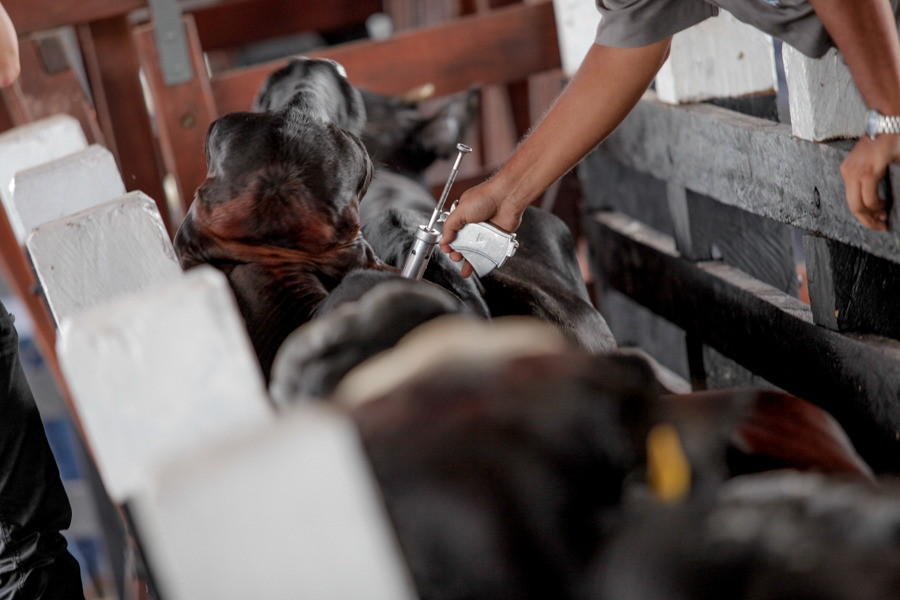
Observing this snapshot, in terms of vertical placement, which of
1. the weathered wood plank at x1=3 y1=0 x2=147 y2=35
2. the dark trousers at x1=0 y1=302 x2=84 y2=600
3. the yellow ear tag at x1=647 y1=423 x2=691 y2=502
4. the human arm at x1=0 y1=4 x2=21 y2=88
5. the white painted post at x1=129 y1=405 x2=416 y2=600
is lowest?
the dark trousers at x1=0 y1=302 x2=84 y2=600

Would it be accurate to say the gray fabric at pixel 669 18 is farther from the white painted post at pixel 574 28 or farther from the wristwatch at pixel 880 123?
the white painted post at pixel 574 28

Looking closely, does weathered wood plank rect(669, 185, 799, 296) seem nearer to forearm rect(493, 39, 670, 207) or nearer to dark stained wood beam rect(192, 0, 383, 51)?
forearm rect(493, 39, 670, 207)

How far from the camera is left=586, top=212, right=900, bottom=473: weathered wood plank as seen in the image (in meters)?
1.85

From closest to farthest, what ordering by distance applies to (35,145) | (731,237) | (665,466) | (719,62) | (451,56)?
(665,466) → (35,145) → (719,62) → (731,237) → (451,56)

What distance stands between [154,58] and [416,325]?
2595 millimetres

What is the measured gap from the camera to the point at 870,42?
1560 mm

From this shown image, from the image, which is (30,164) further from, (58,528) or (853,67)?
(853,67)

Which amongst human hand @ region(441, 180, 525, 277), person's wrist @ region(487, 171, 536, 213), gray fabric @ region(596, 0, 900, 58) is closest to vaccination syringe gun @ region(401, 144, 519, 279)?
human hand @ region(441, 180, 525, 277)

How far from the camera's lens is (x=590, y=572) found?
0.82 meters

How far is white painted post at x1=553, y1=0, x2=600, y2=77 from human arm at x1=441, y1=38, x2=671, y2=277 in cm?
115

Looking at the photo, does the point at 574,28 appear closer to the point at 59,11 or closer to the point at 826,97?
the point at 826,97

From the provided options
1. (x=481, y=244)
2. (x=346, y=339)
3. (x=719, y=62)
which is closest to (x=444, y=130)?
(x=719, y=62)

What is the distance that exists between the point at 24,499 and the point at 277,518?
1.72 m

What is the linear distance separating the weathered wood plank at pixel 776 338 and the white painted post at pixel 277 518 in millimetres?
1355
